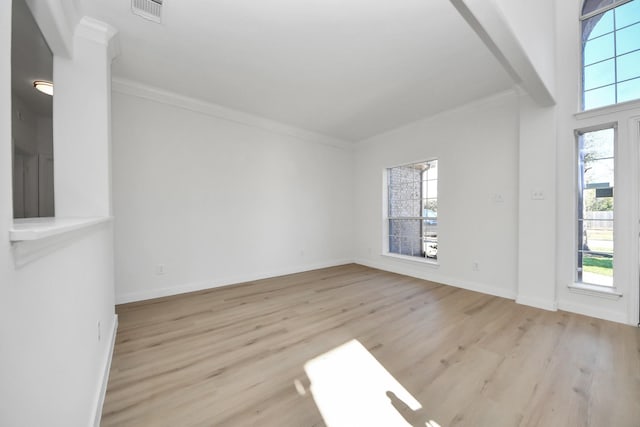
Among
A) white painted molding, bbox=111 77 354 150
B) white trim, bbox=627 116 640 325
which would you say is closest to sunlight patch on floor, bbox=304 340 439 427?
white trim, bbox=627 116 640 325

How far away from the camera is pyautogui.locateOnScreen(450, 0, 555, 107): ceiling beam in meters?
1.34

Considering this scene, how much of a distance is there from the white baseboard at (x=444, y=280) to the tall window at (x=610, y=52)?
2.32m

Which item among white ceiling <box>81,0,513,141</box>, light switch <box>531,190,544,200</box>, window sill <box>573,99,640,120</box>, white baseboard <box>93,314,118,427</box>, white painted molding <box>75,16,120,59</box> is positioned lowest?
white baseboard <box>93,314,118,427</box>

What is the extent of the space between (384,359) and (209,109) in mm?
3765

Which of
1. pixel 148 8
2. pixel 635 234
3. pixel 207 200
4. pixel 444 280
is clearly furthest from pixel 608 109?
pixel 207 200

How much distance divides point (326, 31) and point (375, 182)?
322cm

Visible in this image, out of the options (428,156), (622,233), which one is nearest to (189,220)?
(428,156)

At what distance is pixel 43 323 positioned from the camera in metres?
0.71

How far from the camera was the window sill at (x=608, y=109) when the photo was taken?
2381mm

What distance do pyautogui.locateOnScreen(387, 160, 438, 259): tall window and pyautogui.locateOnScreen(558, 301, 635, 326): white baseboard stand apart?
5.27 ft

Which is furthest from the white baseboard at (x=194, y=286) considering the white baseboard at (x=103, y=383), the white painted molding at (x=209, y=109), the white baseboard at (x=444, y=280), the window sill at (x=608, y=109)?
the window sill at (x=608, y=109)

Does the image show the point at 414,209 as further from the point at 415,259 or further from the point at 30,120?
the point at 30,120

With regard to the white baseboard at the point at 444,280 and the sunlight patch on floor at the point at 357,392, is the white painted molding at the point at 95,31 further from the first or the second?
the white baseboard at the point at 444,280

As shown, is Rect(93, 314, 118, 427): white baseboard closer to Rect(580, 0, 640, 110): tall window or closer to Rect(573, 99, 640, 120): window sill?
Rect(573, 99, 640, 120): window sill
